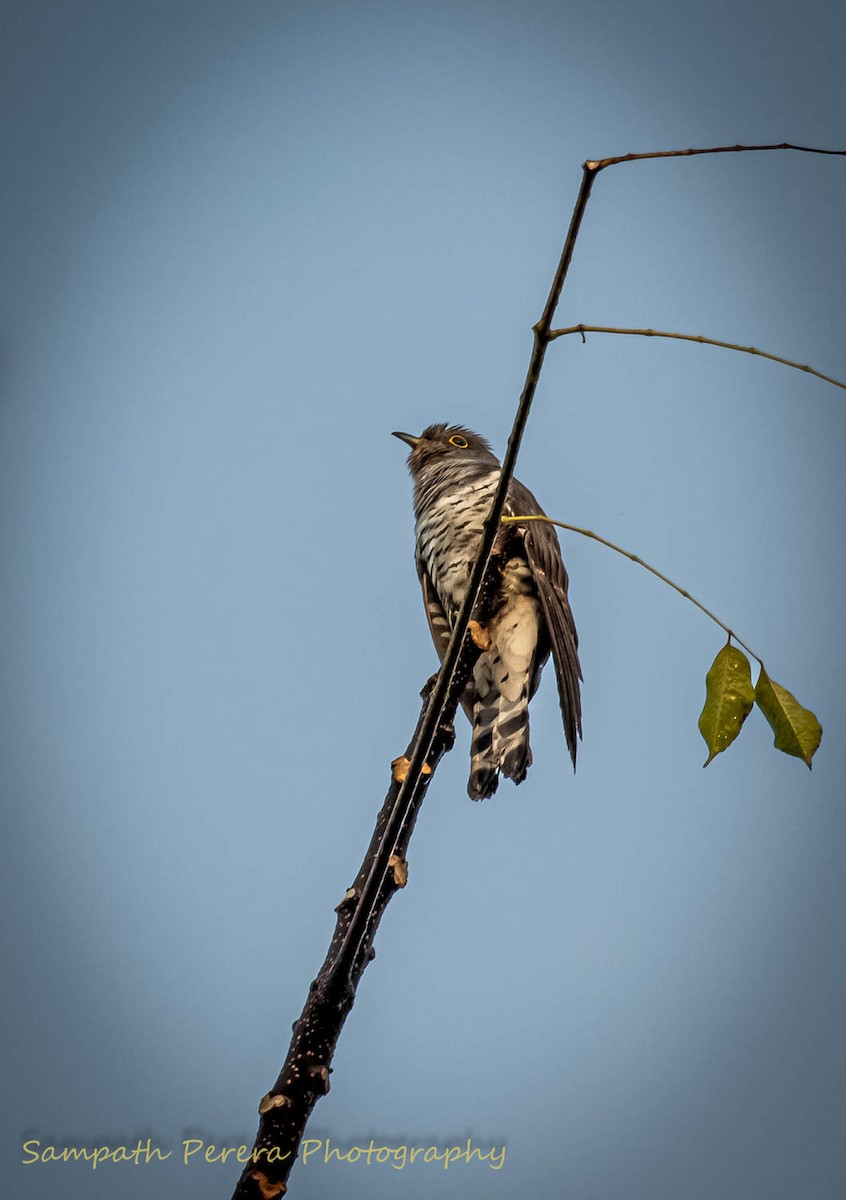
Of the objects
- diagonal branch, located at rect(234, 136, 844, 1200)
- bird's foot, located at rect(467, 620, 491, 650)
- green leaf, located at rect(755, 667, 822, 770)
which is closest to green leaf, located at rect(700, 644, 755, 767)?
green leaf, located at rect(755, 667, 822, 770)

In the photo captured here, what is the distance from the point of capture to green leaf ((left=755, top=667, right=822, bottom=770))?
81.2 inches

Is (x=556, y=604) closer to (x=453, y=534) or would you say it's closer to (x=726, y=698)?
(x=453, y=534)

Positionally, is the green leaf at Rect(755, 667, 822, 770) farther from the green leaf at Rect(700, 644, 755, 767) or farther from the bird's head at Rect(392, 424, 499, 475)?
the bird's head at Rect(392, 424, 499, 475)

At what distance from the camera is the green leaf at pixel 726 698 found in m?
2.12

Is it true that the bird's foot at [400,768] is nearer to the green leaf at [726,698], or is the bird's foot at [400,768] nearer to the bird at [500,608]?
the bird at [500,608]

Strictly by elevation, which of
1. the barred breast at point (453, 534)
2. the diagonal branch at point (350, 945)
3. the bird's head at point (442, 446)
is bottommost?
the diagonal branch at point (350, 945)

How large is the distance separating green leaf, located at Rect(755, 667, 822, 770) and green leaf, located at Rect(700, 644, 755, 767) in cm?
3

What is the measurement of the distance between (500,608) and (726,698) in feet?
7.92

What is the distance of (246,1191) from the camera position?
1.93m

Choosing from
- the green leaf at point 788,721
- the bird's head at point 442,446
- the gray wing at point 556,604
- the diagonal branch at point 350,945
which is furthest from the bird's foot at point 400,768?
the bird's head at point 442,446

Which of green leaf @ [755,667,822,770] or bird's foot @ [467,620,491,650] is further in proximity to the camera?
bird's foot @ [467,620,491,650]

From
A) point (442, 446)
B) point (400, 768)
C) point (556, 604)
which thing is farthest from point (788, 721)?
point (442, 446)

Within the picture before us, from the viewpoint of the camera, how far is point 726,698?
7.00 feet

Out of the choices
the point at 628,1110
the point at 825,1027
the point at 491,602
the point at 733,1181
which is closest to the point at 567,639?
the point at 491,602
